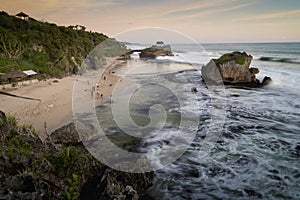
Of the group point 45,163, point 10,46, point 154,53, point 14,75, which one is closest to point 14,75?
point 14,75

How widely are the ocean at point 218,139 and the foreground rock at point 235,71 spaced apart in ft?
11.8

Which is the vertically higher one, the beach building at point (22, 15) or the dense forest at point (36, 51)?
Result: the beach building at point (22, 15)

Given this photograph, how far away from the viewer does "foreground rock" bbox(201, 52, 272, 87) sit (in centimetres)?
2270

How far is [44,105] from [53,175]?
9858 mm

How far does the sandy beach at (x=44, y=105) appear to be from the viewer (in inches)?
445

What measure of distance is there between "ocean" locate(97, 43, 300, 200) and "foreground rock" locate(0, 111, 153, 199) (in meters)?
1.11

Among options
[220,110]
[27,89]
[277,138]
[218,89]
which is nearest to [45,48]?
[27,89]

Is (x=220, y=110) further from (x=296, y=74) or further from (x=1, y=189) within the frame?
(x=296, y=74)

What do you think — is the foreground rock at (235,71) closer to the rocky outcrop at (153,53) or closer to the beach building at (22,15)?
the beach building at (22,15)

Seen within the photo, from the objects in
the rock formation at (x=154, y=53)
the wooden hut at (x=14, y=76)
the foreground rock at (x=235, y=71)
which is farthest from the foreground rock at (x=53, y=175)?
the rock formation at (x=154, y=53)

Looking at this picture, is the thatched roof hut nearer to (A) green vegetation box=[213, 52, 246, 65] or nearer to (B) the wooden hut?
(B) the wooden hut

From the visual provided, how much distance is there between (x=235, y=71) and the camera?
912 inches

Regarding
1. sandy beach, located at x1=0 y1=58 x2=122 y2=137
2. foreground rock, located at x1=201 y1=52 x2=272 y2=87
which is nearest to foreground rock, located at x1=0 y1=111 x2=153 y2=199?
sandy beach, located at x1=0 y1=58 x2=122 y2=137

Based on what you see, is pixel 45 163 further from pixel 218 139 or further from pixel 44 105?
pixel 44 105
